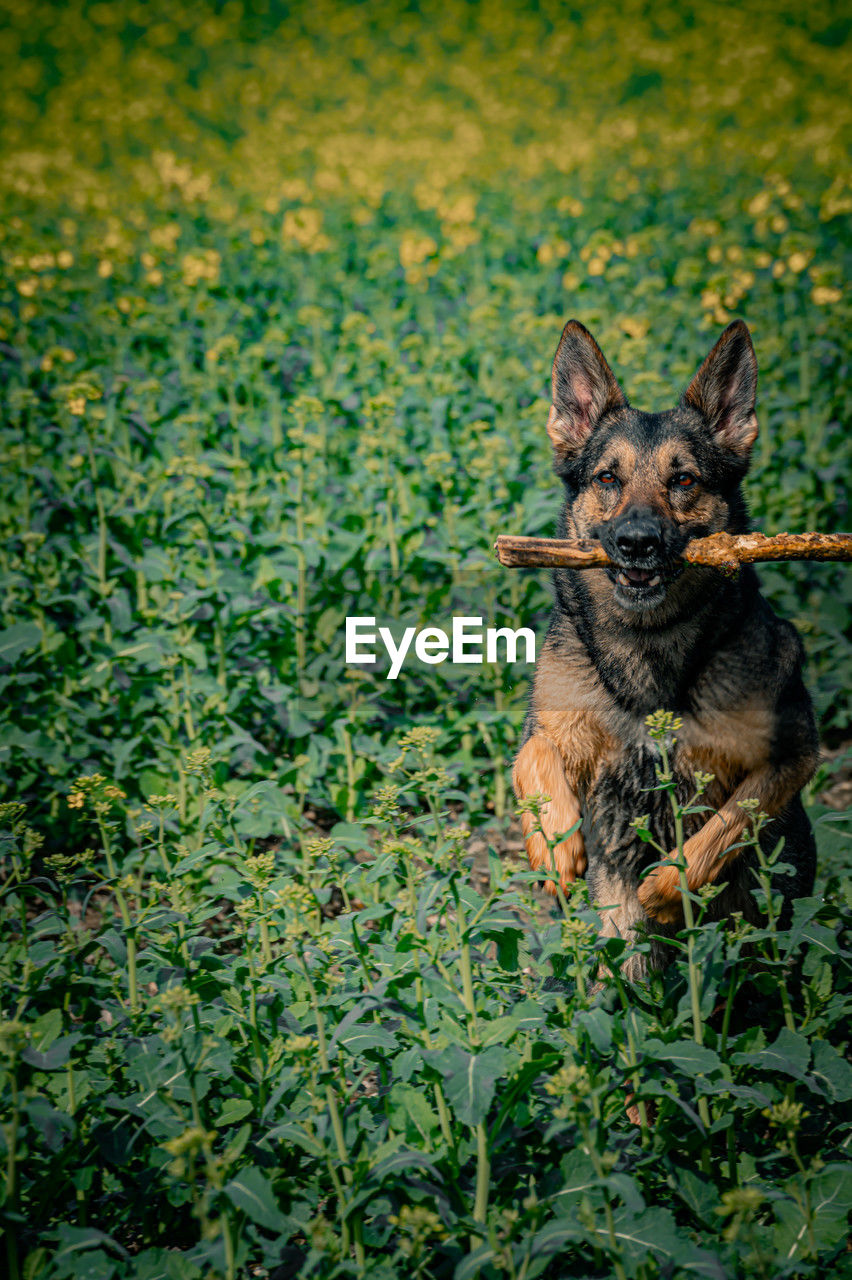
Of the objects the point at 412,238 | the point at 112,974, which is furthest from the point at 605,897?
the point at 412,238

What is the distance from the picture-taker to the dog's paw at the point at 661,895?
3221 mm

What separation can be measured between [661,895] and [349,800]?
1.74 metres

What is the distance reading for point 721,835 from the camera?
3.23 metres

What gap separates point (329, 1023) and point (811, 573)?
4.18 meters

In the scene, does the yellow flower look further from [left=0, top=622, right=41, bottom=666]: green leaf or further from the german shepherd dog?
[left=0, top=622, right=41, bottom=666]: green leaf

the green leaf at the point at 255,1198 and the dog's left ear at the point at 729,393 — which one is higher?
the dog's left ear at the point at 729,393

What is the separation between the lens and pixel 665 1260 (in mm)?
2223

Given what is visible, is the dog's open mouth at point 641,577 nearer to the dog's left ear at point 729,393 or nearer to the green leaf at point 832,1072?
the dog's left ear at point 729,393

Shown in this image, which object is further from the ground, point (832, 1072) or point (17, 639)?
point (17, 639)

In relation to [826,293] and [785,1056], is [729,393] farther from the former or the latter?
[826,293]

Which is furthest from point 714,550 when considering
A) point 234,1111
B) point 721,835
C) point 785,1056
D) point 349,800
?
point 234,1111

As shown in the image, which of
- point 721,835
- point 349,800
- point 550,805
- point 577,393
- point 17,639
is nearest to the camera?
point 721,835

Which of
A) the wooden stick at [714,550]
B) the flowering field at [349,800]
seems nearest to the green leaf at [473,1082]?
the flowering field at [349,800]

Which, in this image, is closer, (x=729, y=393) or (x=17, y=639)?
(x=729, y=393)
